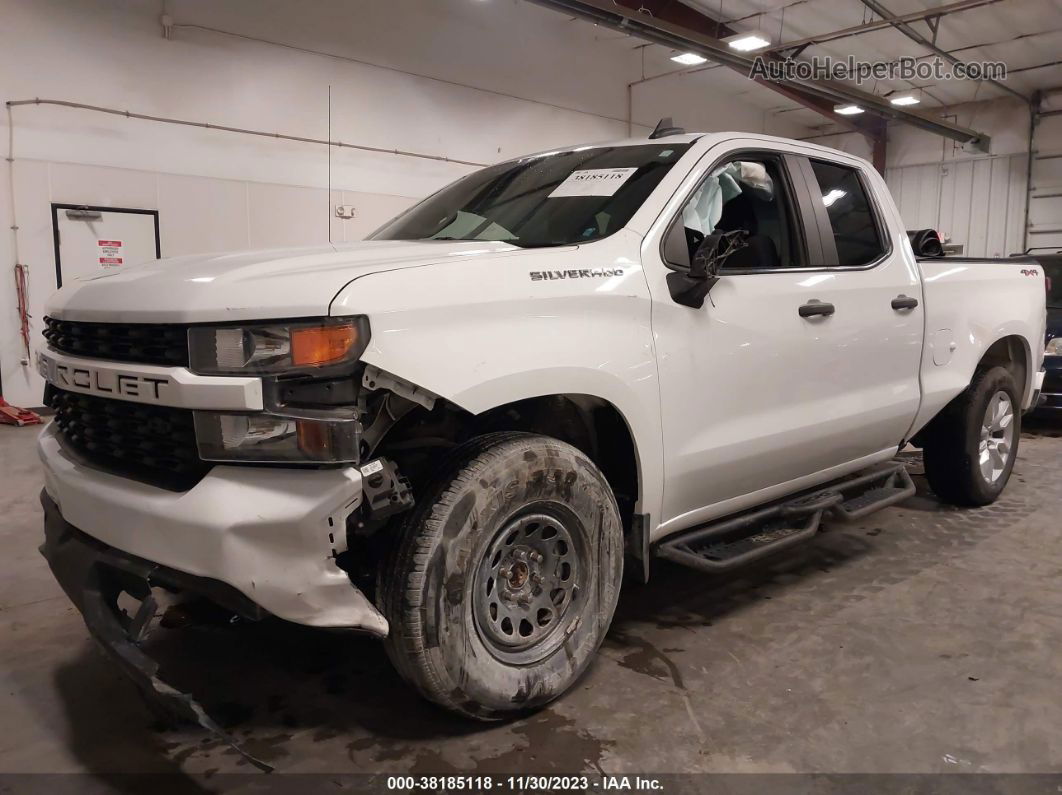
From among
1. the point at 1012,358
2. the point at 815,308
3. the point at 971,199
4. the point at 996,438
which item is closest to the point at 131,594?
the point at 815,308

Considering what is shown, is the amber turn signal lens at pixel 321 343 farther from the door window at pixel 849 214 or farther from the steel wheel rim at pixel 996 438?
the steel wheel rim at pixel 996 438

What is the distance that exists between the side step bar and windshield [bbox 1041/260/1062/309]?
5302 mm

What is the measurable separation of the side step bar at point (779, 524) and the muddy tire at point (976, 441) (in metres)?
0.76

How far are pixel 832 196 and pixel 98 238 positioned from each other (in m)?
7.42

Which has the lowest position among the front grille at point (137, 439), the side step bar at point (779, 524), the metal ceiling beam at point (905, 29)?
the side step bar at point (779, 524)

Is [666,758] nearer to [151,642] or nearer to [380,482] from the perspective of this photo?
[380,482]

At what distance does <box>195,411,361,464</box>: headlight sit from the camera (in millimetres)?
1755

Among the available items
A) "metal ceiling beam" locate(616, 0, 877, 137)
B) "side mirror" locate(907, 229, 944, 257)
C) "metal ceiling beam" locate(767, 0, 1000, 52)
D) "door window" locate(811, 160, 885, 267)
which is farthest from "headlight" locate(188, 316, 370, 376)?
"metal ceiling beam" locate(767, 0, 1000, 52)

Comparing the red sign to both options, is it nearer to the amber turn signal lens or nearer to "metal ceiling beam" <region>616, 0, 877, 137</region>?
"metal ceiling beam" <region>616, 0, 877, 137</region>

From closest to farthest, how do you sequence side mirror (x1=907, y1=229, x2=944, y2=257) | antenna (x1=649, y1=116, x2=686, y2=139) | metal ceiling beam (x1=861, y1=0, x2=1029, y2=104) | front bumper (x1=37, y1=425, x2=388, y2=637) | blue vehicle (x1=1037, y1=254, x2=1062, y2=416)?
1. front bumper (x1=37, y1=425, x2=388, y2=637)
2. antenna (x1=649, y1=116, x2=686, y2=139)
3. side mirror (x1=907, y1=229, x2=944, y2=257)
4. blue vehicle (x1=1037, y1=254, x2=1062, y2=416)
5. metal ceiling beam (x1=861, y1=0, x2=1029, y2=104)

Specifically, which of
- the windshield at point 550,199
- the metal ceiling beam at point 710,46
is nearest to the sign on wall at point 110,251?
the metal ceiling beam at point 710,46

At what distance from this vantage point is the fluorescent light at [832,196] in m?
3.31

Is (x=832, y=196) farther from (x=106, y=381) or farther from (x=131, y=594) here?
(x=131, y=594)

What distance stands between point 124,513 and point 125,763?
0.72 metres
